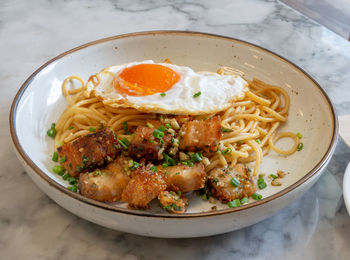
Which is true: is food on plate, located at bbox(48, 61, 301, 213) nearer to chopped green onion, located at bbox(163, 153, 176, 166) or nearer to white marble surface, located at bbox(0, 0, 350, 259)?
chopped green onion, located at bbox(163, 153, 176, 166)

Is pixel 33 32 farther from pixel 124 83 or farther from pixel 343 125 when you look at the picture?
pixel 343 125

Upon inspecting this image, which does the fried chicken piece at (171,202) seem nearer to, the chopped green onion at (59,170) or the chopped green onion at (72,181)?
the chopped green onion at (72,181)

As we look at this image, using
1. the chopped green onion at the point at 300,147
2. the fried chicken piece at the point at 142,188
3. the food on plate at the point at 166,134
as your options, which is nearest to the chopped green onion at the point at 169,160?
the food on plate at the point at 166,134

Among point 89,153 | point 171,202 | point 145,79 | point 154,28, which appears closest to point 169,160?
point 171,202

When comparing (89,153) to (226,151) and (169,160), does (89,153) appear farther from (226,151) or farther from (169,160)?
(226,151)

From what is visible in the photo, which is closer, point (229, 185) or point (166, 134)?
point (229, 185)

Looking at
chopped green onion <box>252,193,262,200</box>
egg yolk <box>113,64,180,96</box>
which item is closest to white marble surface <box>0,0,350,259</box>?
chopped green onion <box>252,193,262,200</box>
